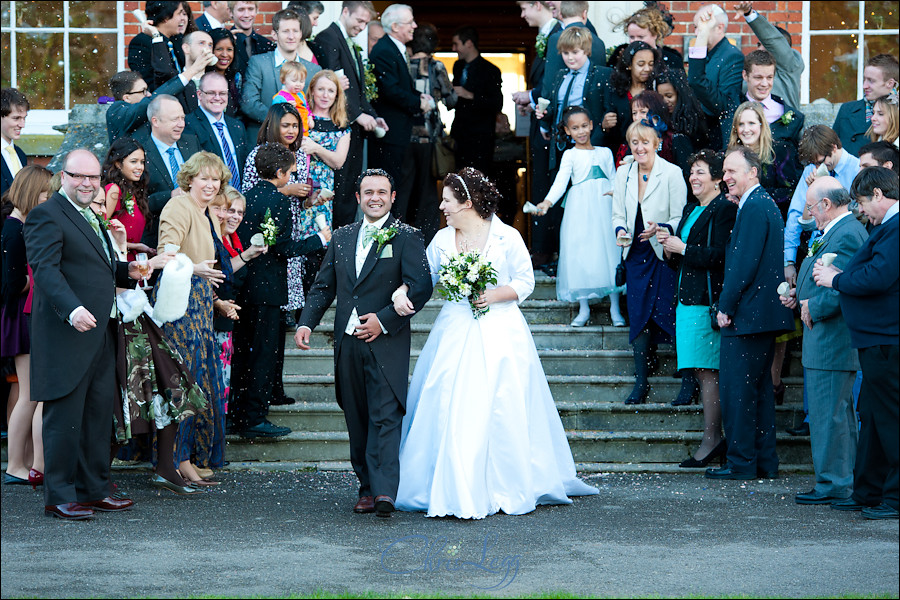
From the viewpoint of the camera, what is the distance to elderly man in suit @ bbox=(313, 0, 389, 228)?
10812mm

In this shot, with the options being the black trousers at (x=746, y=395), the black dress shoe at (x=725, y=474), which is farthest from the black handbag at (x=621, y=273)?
the black dress shoe at (x=725, y=474)

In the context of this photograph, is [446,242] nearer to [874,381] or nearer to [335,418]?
[335,418]

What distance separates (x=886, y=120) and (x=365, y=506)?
16.1ft

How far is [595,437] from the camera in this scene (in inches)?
338

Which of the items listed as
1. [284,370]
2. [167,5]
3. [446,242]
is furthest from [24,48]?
[446,242]

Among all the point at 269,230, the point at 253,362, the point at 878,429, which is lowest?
the point at 878,429

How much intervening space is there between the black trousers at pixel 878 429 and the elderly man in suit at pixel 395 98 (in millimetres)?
5571

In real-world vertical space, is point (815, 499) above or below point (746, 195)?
below

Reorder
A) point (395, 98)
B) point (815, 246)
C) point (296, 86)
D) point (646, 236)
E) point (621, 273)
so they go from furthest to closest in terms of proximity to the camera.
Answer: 1. point (395, 98)
2. point (296, 86)
3. point (621, 273)
4. point (646, 236)
5. point (815, 246)

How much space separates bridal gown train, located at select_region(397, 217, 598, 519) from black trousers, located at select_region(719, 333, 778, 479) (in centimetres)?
140

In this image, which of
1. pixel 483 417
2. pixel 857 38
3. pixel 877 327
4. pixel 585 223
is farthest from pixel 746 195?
pixel 857 38

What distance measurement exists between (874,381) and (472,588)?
9.36 feet

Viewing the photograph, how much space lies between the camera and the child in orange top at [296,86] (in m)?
9.64

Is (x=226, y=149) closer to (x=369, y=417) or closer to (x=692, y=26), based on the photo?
(x=369, y=417)
